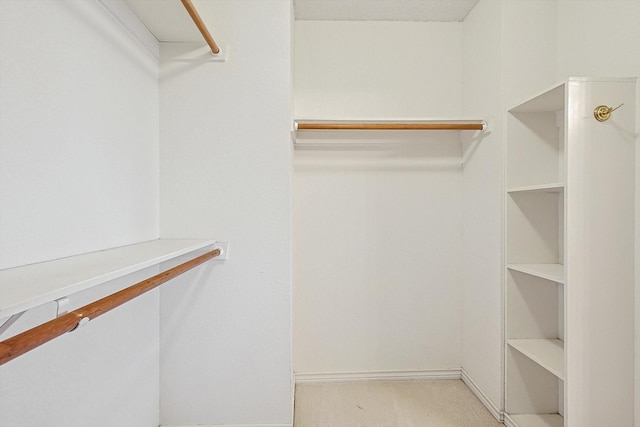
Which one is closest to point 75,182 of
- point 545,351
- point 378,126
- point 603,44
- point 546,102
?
point 378,126

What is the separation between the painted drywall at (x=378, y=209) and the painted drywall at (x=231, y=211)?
1.92 feet

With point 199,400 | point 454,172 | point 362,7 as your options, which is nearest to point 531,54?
point 454,172

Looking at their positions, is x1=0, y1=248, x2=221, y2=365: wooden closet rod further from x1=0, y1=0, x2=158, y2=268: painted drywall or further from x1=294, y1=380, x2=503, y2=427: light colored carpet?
x1=294, y1=380, x2=503, y2=427: light colored carpet

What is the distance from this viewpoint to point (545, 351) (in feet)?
5.53

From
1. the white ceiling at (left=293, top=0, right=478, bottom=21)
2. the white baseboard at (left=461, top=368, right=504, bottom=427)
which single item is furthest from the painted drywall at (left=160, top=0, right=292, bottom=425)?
the white baseboard at (left=461, top=368, right=504, bottom=427)

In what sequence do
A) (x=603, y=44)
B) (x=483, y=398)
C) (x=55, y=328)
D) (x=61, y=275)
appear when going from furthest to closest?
(x=483, y=398) → (x=603, y=44) → (x=61, y=275) → (x=55, y=328)

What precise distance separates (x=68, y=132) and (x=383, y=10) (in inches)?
74.7

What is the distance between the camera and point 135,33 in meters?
1.47

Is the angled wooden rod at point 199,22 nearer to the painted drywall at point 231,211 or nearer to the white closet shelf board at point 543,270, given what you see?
the painted drywall at point 231,211

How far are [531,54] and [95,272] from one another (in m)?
2.13

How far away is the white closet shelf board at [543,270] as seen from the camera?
5.04ft

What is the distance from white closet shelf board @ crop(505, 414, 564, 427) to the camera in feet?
5.73

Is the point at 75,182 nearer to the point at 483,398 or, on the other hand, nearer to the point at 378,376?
the point at 378,376

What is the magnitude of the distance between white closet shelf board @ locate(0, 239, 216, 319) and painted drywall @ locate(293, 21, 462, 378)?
4.25 ft
